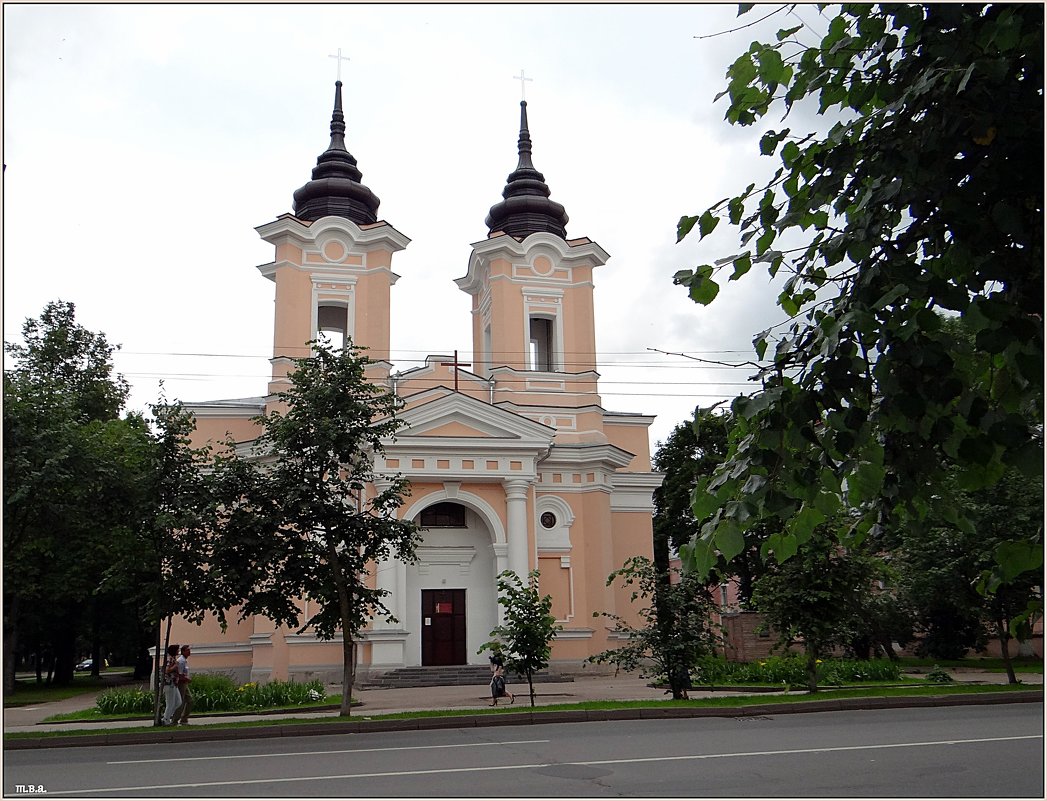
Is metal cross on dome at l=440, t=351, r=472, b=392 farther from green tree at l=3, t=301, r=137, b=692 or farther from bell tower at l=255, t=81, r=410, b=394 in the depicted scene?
green tree at l=3, t=301, r=137, b=692

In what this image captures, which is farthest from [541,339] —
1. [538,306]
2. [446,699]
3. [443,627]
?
[446,699]

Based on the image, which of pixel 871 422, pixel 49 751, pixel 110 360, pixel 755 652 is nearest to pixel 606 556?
pixel 755 652

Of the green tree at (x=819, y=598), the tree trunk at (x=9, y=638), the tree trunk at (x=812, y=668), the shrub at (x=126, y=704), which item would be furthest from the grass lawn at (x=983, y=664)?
the tree trunk at (x=9, y=638)

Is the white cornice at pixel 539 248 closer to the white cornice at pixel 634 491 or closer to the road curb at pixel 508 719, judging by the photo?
the white cornice at pixel 634 491

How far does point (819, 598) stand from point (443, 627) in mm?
13995

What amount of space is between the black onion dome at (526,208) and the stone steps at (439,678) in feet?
51.0

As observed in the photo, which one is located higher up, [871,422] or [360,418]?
[360,418]

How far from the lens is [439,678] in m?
27.7

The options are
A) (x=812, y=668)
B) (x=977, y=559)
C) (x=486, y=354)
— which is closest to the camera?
(x=812, y=668)

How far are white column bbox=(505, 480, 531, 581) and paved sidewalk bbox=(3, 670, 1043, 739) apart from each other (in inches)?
152

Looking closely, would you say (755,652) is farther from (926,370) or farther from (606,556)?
(926,370)

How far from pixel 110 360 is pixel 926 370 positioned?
4367cm

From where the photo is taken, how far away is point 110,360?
4272 cm

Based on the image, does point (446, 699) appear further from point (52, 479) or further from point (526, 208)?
point (526, 208)
